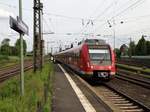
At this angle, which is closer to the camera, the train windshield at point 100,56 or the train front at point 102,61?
the train front at point 102,61

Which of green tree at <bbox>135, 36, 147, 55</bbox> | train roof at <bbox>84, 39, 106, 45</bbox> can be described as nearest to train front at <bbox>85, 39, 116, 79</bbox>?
train roof at <bbox>84, 39, 106, 45</bbox>

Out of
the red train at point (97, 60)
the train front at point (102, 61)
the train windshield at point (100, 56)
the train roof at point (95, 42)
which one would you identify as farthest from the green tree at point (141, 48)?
the train windshield at point (100, 56)

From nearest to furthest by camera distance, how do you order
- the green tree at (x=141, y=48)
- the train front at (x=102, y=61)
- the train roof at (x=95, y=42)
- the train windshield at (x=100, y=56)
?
the train front at (x=102, y=61) < the train windshield at (x=100, y=56) < the train roof at (x=95, y=42) < the green tree at (x=141, y=48)

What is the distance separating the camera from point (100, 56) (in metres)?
27.3

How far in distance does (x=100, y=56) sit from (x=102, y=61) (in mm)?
480

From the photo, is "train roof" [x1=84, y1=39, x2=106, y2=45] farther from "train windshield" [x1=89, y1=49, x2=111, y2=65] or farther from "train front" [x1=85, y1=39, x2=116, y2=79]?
"train windshield" [x1=89, y1=49, x2=111, y2=65]

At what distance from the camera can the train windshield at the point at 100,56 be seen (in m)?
27.0

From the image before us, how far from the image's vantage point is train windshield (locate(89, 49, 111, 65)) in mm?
27016

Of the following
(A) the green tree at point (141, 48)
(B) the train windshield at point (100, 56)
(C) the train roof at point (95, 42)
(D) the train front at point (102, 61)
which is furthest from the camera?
(A) the green tree at point (141, 48)

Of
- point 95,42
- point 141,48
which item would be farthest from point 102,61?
point 141,48

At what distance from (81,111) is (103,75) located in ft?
43.0

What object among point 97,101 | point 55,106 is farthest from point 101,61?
point 55,106

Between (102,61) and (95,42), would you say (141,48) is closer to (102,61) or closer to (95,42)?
(95,42)

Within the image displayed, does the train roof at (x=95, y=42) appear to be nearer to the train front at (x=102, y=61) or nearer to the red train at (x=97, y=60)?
the red train at (x=97, y=60)
